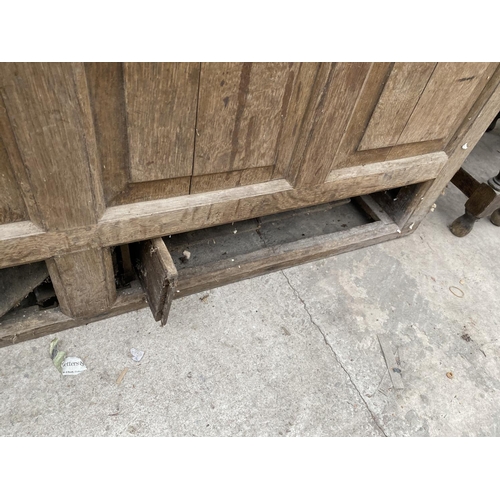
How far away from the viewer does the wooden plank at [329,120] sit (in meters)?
1.41

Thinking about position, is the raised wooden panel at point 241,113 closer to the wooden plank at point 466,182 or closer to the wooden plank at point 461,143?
the wooden plank at point 461,143

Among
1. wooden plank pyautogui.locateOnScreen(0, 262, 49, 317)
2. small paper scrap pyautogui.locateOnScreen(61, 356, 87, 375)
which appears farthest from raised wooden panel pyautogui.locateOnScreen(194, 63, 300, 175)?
small paper scrap pyautogui.locateOnScreen(61, 356, 87, 375)

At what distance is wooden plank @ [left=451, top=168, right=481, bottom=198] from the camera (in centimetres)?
273

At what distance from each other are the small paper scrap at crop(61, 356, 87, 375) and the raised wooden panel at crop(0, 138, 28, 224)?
0.80 meters

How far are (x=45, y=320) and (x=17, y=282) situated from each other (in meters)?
0.23

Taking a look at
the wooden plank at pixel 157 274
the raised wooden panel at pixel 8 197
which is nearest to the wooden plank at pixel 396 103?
the wooden plank at pixel 157 274

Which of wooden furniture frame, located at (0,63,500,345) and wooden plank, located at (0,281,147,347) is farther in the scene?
wooden plank, located at (0,281,147,347)

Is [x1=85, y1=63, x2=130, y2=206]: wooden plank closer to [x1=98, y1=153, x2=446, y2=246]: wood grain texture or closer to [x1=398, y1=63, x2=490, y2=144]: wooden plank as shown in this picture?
[x1=98, y1=153, x2=446, y2=246]: wood grain texture

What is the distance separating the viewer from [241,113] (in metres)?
1.37

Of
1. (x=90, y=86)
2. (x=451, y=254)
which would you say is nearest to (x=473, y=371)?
(x=451, y=254)

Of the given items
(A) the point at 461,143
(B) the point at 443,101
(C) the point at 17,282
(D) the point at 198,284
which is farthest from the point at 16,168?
(A) the point at 461,143

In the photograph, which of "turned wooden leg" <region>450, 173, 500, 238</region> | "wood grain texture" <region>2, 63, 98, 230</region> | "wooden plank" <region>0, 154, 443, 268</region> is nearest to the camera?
"wood grain texture" <region>2, 63, 98, 230</region>

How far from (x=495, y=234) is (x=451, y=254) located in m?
0.59
